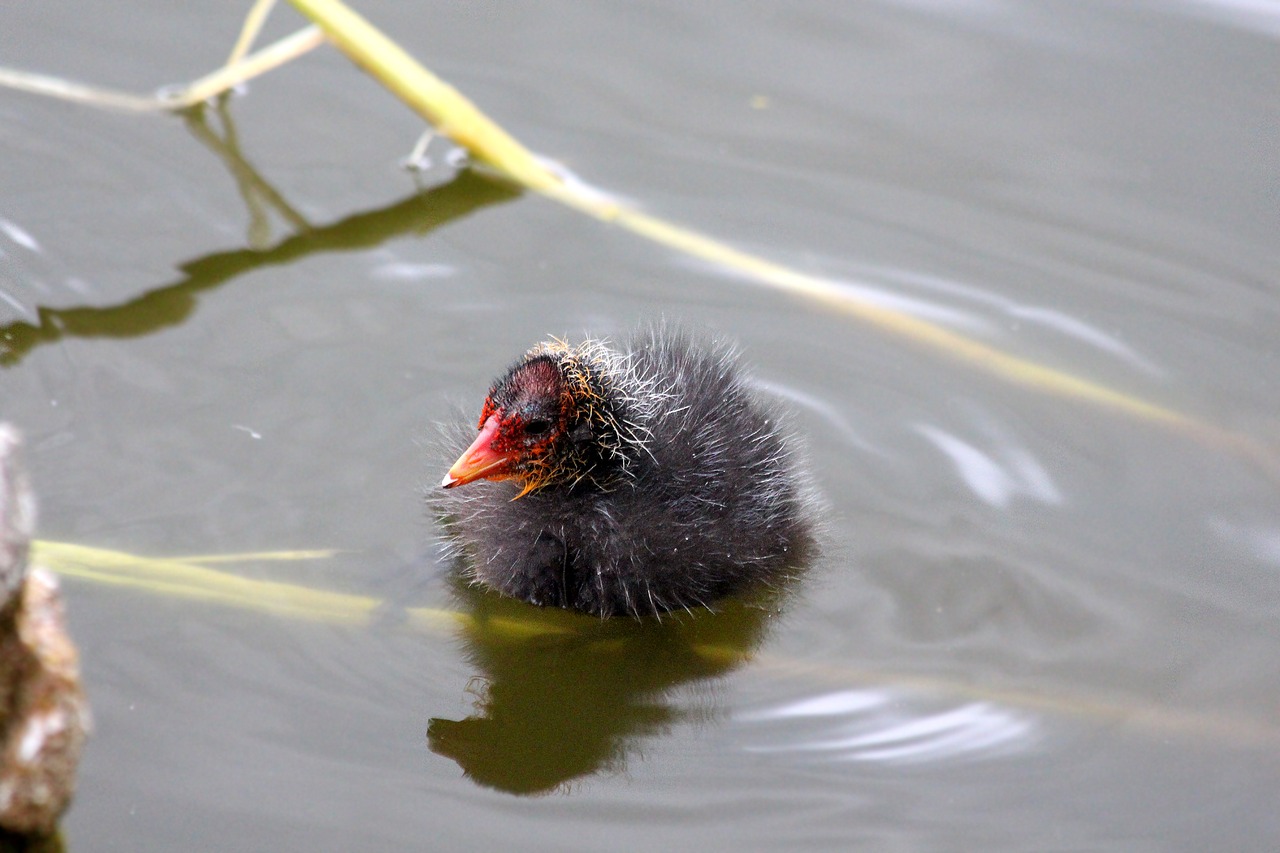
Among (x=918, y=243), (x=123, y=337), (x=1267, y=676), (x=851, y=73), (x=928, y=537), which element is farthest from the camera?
(x=851, y=73)

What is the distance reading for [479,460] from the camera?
2.90 meters

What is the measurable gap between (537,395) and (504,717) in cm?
68

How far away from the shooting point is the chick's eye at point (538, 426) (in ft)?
9.58

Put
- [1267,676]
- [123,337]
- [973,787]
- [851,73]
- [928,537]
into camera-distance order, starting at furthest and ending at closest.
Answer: [851,73] < [123,337] < [928,537] < [1267,676] < [973,787]

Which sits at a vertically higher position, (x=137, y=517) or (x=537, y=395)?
(x=537, y=395)

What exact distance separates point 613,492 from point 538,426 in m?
0.27

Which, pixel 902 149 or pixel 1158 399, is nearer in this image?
pixel 1158 399

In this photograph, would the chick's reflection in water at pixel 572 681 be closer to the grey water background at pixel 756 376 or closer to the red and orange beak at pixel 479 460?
the grey water background at pixel 756 376

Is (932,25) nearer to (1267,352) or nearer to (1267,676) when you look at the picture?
(1267,352)

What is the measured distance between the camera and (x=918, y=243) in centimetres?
430

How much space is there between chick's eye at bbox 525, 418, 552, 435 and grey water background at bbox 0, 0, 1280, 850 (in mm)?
489

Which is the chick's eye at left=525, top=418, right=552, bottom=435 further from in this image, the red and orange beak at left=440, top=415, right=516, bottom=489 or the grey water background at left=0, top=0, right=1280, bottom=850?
the grey water background at left=0, top=0, right=1280, bottom=850

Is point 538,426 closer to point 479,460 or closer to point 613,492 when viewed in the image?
point 479,460

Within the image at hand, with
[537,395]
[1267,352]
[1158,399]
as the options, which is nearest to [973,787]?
[537,395]
